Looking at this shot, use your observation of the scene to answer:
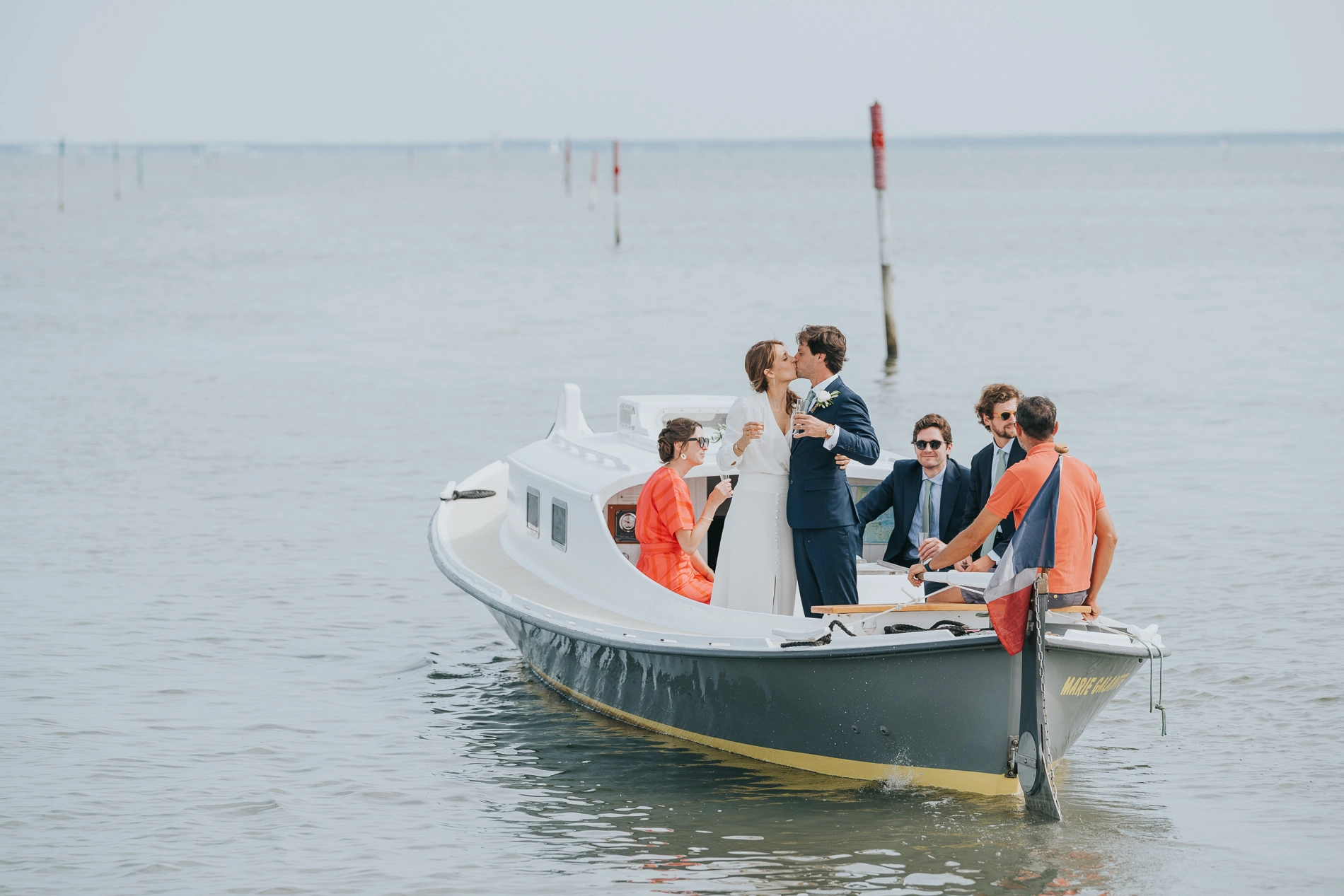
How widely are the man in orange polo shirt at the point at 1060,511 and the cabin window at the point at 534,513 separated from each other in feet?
13.0

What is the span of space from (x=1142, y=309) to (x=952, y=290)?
27.3ft

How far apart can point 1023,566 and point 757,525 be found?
1.66m

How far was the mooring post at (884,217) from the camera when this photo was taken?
88.2ft

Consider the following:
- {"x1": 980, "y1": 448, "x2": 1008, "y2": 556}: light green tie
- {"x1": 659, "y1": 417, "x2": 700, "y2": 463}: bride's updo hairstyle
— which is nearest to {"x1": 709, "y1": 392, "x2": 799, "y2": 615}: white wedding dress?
{"x1": 659, "y1": 417, "x2": 700, "y2": 463}: bride's updo hairstyle

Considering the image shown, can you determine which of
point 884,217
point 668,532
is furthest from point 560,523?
point 884,217

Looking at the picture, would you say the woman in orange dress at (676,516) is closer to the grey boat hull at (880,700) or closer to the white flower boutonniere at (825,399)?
the grey boat hull at (880,700)

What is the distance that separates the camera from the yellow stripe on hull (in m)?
8.77

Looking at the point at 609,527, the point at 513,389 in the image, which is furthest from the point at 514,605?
the point at 513,389

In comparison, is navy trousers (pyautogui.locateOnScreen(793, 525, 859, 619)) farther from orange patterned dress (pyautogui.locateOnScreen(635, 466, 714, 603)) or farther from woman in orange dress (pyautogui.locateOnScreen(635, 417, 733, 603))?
orange patterned dress (pyautogui.locateOnScreen(635, 466, 714, 603))

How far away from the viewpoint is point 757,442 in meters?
8.91

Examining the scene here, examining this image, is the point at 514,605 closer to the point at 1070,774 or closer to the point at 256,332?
the point at 1070,774

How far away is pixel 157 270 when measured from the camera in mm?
55656

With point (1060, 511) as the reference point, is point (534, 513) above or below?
below

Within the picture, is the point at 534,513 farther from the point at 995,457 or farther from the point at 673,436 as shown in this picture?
the point at 995,457
